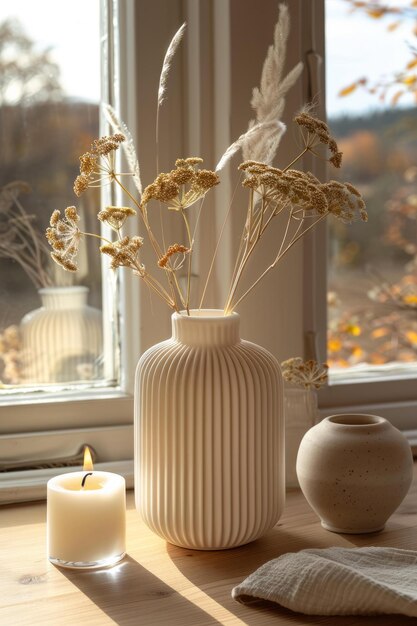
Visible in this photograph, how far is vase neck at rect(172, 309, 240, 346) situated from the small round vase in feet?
0.59

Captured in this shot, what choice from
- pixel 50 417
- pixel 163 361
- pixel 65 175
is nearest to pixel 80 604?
pixel 163 361

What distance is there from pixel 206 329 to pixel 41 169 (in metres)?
0.44

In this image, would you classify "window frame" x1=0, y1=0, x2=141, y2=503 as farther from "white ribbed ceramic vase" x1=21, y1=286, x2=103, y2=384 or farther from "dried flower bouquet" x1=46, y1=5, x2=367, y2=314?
"dried flower bouquet" x1=46, y1=5, x2=367, y2=314

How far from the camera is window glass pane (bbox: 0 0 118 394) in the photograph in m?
1.32

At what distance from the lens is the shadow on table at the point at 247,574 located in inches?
35.8

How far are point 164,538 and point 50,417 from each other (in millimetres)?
349

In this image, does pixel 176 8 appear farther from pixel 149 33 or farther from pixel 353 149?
pixel 353 149

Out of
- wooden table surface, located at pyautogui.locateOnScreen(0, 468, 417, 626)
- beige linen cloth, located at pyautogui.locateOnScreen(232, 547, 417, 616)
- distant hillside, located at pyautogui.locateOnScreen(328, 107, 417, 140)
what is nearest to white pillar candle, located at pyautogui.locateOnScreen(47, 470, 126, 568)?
wooden table surface, located at pyautogui.locateOnScreen(0, 468, 417, 626)

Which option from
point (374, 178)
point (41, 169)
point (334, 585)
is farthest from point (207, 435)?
point (374, 178)

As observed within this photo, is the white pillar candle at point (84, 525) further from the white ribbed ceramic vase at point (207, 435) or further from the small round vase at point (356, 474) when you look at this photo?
the small round vase at point (356, 474)

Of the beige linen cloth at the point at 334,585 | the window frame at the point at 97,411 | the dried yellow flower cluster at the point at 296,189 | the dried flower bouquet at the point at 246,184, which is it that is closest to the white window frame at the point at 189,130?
the window frame at the point at 97,411

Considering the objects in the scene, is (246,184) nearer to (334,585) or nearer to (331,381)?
(334,585)

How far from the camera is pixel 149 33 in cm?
135

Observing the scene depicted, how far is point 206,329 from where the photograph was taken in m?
1.06
